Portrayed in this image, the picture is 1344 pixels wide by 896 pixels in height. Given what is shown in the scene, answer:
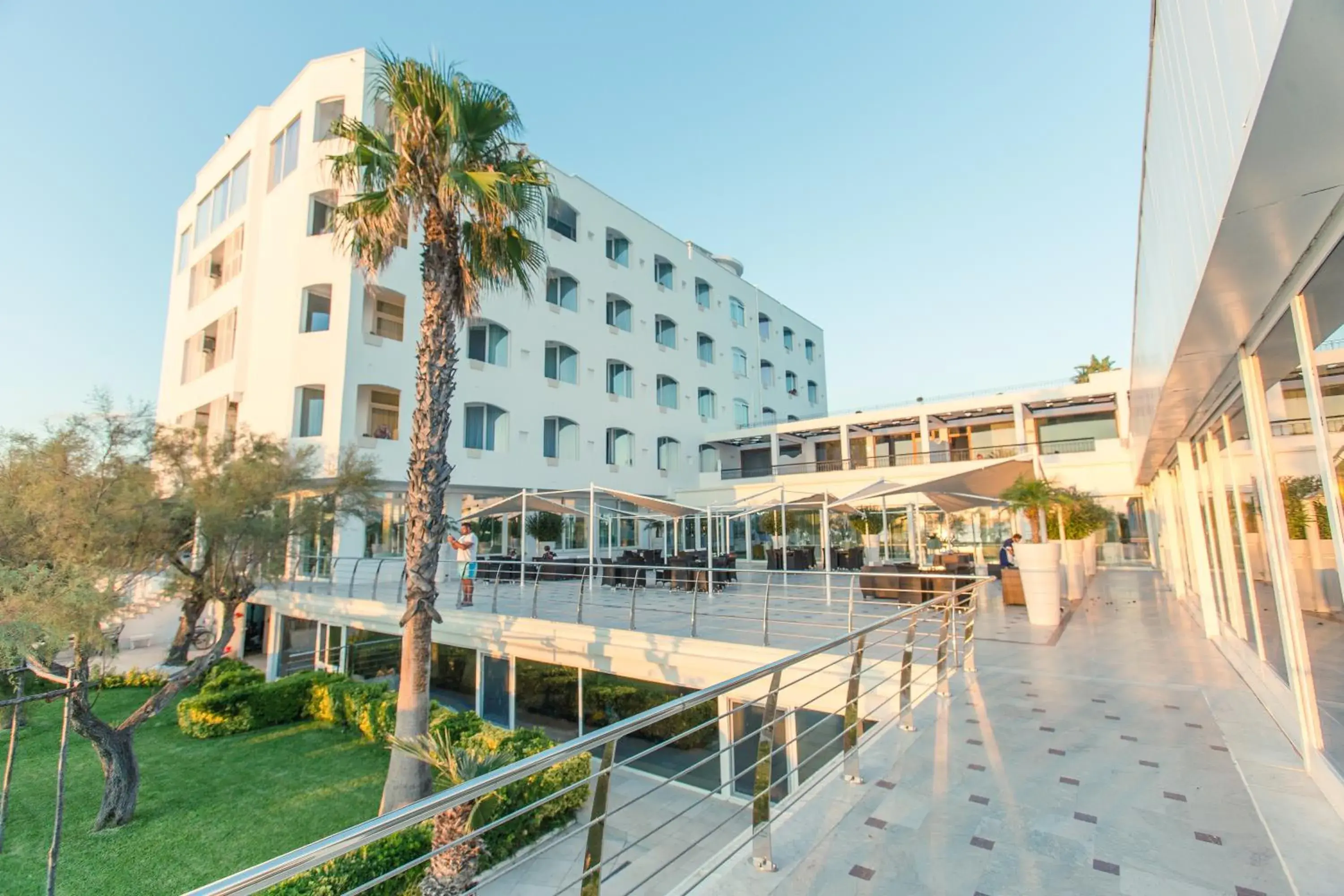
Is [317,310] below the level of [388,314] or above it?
below

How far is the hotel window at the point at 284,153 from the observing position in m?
18.6

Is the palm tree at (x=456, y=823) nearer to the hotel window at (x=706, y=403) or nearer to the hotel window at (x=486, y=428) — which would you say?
the hotel window at (x=486, y=428)

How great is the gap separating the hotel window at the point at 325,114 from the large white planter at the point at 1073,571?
74.8 ft

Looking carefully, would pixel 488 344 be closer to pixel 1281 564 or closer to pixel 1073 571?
pixel 1073 571

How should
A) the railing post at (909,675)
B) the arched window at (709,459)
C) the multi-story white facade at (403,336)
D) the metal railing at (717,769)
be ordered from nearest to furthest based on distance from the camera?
the metal railing at (717,769) → the railing post at (909,675) → the multi-story white facade at (403,336) → the arched window at (709,459)

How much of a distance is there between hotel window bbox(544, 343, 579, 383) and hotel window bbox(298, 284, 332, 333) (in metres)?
7.13

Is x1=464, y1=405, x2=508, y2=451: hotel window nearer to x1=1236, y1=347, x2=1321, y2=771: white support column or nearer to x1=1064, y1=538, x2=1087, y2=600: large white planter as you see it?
x1=1064, y1=538, x2=1087, y2=600: large white planter

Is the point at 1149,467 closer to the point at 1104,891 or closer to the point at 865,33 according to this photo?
the point at 865,33

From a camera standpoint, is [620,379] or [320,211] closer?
[320,211]

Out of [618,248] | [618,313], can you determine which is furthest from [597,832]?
[618,248]

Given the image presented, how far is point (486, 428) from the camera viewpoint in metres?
19.8

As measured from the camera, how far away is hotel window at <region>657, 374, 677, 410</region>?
27.2 m

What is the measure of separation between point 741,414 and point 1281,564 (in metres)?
28.7

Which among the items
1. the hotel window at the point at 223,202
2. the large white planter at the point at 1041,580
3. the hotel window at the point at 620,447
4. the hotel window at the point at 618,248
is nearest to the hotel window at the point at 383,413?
the hotel window at the point at 620,447
